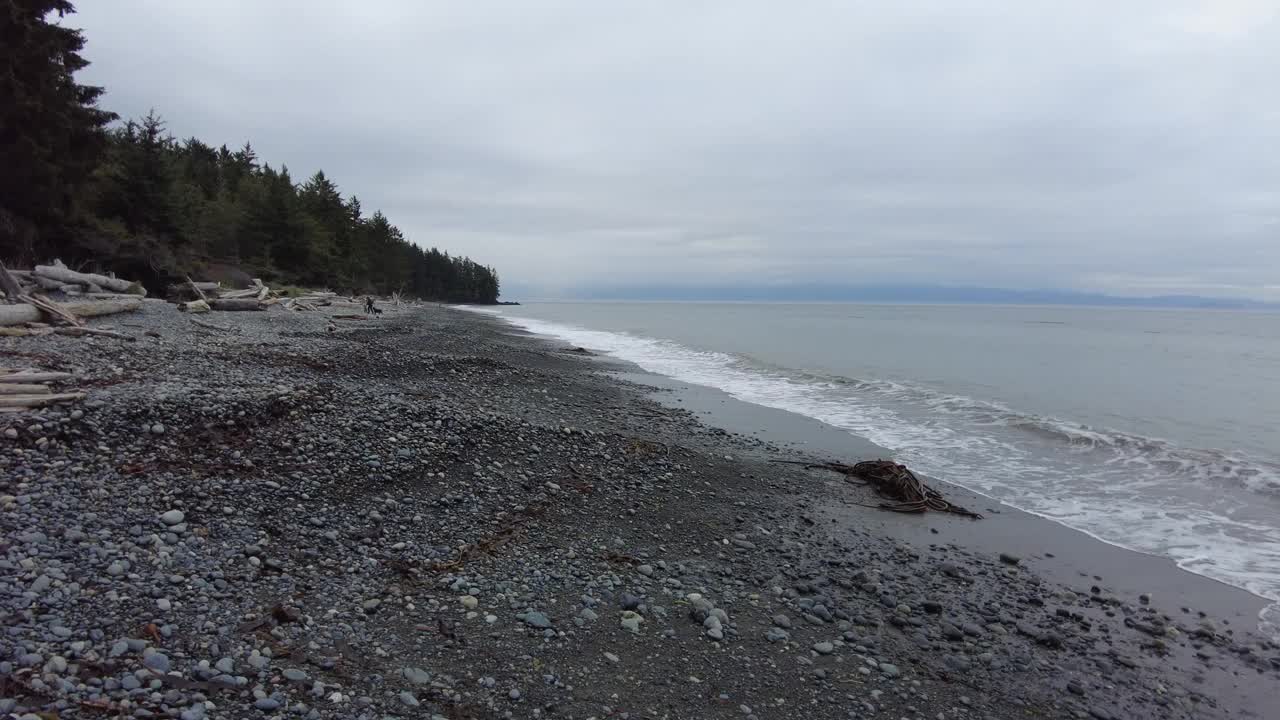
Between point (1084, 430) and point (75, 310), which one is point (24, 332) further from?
point (1084, 430)

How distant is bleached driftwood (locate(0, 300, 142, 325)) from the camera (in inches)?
485

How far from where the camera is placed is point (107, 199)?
108 ft

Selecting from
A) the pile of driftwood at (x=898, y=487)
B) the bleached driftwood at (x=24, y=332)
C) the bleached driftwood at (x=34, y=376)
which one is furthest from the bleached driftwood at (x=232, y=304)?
the pile of driftwood at (x=898, y=487)

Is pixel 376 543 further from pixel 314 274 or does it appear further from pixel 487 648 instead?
pixel 314 274

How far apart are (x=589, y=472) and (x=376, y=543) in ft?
12.3

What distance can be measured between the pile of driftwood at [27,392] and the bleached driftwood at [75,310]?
6426 millimetres

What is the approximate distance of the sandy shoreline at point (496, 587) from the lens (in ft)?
13.4

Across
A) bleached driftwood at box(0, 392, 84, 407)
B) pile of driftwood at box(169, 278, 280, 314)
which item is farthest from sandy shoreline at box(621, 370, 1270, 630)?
pile of driftwood at box(169, 278, 280, 314)

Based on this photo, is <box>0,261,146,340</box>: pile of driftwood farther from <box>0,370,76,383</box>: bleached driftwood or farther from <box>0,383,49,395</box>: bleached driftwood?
<box>0,383,49,395</box>: bleached driftwood

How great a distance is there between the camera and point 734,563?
23.1 feet

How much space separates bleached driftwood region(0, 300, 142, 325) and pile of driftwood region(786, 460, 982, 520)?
16535 mm

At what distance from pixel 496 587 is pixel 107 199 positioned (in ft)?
132

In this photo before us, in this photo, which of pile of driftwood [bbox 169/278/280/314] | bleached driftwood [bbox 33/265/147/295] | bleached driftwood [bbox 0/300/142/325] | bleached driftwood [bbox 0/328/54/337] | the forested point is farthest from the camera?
pile of driftwood [bbox 169/278/280/314]

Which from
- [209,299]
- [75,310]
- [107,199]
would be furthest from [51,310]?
[107,199]
